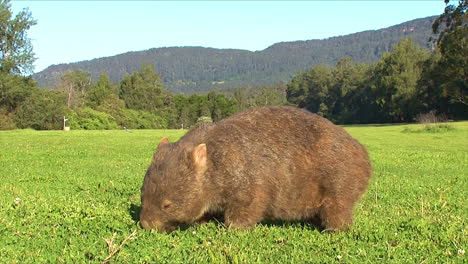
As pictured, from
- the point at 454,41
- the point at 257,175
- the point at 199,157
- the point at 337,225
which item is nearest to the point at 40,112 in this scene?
the point at 454,41

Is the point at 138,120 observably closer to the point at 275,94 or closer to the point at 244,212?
the point at 275,94

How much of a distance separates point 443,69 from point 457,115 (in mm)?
22315

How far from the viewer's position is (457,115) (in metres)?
67.7

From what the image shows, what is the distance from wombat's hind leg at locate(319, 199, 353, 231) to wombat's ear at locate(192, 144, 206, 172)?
4.29ft

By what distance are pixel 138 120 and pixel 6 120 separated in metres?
32.8

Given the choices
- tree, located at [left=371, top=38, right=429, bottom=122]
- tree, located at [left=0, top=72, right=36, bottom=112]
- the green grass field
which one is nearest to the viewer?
the green grass field

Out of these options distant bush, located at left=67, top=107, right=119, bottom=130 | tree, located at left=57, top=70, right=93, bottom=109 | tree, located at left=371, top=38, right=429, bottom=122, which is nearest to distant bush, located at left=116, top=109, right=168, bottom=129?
distant bush, located at left=67, top=107, right=119, bottom=130

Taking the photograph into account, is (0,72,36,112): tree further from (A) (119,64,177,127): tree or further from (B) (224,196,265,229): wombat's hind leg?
(B) (224,196,265,229): wombat's hind leg

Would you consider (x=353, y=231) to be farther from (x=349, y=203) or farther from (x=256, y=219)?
(x=256, y=219)

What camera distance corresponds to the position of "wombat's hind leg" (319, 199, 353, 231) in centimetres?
524

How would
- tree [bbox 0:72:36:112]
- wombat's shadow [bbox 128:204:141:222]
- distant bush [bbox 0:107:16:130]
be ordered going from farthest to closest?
tree [bbox 0:72:36:112] → distant bush [bbox 0:107:16:130] → wombat's shadow [bbox 128:204:141:222]

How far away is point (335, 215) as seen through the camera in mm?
5242

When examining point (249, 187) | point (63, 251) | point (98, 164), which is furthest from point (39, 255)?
point (98, 164)

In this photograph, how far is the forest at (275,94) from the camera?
4972cm
